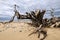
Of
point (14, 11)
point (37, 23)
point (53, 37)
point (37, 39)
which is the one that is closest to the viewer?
point (37, 39)

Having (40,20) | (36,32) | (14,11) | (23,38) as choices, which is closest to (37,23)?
(40,20)

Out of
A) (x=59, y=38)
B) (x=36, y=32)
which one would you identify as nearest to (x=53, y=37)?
(x=59, y=38)

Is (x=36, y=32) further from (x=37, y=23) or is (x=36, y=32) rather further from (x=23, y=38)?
(x=37, y=23)

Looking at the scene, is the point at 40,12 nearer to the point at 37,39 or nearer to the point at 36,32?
the point at 36,32

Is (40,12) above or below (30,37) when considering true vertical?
above

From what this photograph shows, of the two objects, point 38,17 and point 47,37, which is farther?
point 38,17

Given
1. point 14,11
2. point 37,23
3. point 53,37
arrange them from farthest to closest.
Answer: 1. point 14,11
2. point 37,23
3. point 53,37

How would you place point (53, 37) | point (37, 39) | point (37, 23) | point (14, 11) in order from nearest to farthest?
point (37, 39) → point (53, 37) → point (37, 23) → point (14, 11)

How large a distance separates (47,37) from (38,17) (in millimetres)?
3847

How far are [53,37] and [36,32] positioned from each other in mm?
1164

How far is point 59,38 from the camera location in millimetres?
9297

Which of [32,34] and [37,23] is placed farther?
[37,23]

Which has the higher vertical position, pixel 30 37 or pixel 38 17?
pixel 38 17

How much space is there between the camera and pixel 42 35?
908 centimetres
